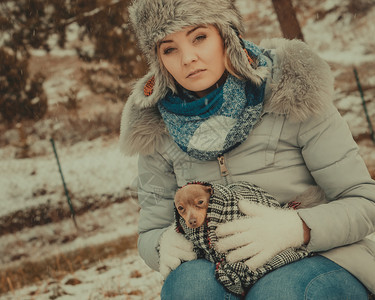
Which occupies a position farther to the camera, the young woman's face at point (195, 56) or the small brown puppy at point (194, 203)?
the young woman's face at point (195, 56)

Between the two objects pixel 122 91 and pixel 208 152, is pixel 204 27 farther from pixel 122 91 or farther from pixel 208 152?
pixel 122 91

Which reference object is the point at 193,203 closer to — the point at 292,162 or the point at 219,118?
the point at 219,118

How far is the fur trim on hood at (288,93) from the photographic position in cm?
182

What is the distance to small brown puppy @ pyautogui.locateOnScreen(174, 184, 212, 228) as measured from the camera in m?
1.72

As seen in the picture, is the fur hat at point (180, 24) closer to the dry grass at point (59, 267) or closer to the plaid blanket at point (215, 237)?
the plaid blanket at point (215, 237)

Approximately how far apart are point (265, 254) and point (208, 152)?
1.77ft

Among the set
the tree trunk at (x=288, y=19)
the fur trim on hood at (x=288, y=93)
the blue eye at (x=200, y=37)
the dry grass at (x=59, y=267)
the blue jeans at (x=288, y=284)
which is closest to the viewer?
the blue jeans at (x=288, y=284)

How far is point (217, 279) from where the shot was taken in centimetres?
169

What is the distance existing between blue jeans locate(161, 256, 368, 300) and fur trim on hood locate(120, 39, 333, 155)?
0.66 metres

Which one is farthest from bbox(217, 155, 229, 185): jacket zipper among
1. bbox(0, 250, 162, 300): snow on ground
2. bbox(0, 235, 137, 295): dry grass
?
bbox(0, 235, 137, 295): dry grass

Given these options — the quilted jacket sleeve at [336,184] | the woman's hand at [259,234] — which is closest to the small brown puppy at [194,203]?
the woman's hand at [259,234]

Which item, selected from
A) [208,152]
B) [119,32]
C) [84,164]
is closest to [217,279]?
Result: [208,152]

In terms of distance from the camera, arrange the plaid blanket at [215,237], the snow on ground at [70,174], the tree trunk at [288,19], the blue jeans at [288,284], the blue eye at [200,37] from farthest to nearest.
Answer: the snow on ground at [70,174], the tree trunk at [288,19], the blue eye at [200,37], the plaid blanket at [215,237], the blue jeans at [288,284]

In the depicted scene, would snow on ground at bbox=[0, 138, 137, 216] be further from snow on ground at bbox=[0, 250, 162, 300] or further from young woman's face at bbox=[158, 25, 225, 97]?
young woman's face at bbox=[158, 25, 225, 97]
